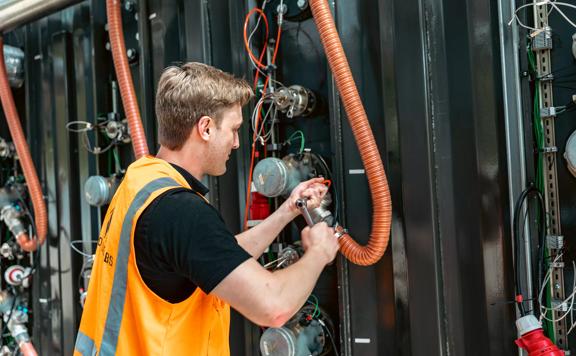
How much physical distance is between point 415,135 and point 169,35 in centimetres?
141

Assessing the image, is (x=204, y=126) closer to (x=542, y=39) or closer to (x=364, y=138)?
(x=364, y=138)

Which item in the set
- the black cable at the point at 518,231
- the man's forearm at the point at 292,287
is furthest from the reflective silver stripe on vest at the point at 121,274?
the black cable at the point at 518,231

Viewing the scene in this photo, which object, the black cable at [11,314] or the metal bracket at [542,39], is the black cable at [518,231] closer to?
the metal bracket at [542,39]

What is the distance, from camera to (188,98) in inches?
60.0

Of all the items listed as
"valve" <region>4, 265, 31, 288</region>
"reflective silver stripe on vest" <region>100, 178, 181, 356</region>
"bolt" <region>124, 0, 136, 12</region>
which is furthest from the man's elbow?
"valve" <region>4, 265, 31, 288</region>

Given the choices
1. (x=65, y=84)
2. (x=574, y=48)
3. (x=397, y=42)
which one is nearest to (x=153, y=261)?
(x=397, y=42)

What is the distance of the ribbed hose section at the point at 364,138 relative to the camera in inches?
70.1

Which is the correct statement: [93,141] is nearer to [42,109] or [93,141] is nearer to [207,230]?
[42,109]

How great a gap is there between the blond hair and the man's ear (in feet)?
0.04

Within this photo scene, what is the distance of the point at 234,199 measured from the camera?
2.35 metres

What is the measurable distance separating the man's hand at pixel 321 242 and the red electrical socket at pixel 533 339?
654mm

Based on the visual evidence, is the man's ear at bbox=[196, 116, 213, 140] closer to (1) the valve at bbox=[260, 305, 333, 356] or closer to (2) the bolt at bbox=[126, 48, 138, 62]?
(1) the valve at bbox=[260, 305, 333, 356]

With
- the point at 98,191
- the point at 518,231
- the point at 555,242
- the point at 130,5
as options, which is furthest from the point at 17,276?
the point at 555,242

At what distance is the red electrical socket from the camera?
1559 mm
